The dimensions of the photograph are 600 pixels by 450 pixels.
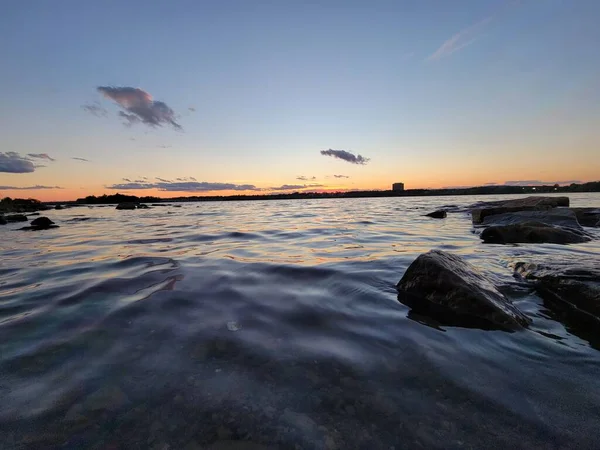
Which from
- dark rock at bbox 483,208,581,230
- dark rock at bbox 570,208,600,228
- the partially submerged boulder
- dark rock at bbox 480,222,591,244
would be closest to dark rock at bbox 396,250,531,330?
dark rock at bbox 480,222,591,244

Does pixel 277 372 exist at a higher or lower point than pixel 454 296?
lower

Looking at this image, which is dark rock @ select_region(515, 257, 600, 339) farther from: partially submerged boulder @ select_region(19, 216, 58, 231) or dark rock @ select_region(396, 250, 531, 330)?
partially submerged boulder @ select_region(19, 216, 58, 231)

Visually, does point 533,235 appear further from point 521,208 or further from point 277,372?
point 277,372

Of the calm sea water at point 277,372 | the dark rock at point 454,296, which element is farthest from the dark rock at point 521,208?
the dark rock at point 454,296

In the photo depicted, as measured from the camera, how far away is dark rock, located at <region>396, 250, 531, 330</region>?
2.88 metres

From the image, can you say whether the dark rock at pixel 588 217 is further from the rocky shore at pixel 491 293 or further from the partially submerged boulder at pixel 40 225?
the partially submerged boulder at pixel 40 225

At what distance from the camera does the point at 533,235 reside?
24.7ft

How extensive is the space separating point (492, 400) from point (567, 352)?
1.09m

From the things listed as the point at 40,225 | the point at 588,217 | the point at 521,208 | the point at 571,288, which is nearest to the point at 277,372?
the point at 571,288

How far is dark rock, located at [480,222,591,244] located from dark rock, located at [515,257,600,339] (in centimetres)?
359

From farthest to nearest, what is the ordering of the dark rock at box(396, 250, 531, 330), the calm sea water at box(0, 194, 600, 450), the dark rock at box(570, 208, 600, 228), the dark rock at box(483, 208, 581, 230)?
the dark rock at box(570, 208, 600, 228) → the dark rock at box(483, 208, 581, 230) → the dark rock at box(396, 250, 531, 330) → the calm sea water at box(0, 194, 600, 450)

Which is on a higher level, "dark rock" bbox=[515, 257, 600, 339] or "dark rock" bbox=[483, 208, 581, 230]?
"dark rock" bbox=[483, 208, 581, 230]

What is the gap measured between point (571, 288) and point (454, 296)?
1.48 metres

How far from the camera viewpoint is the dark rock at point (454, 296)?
Answer: 2.88 metres
